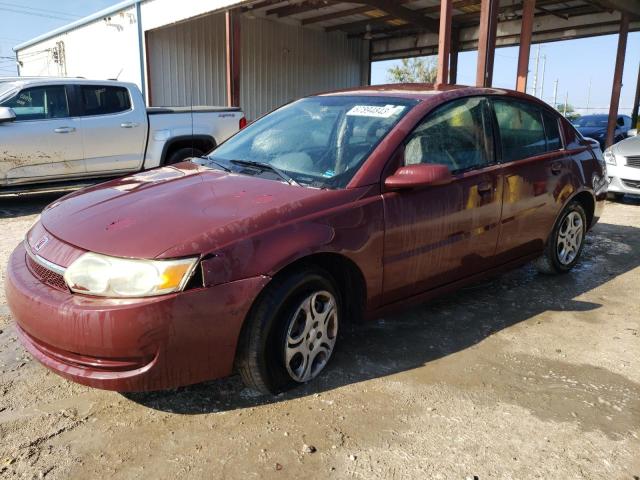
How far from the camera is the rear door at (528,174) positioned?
3889mm

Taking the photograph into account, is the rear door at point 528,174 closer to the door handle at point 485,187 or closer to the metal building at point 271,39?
the door handle at point 485,187

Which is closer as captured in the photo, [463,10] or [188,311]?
[188,311]

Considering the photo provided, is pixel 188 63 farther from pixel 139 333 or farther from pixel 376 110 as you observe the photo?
pixel 139 333

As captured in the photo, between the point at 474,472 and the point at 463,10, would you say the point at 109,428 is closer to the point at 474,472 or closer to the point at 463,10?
the point at 474,472

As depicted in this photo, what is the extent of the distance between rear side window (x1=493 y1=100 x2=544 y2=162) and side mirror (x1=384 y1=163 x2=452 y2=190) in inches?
40.8

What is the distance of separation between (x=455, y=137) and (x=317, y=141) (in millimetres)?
925

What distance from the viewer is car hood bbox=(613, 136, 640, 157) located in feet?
27.8

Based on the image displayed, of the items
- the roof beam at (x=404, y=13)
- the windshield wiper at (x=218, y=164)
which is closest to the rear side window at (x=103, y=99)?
the windshield wiper at (x=218, y=164)

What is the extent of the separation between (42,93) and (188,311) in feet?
21.0

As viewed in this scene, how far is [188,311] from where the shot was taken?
231cm

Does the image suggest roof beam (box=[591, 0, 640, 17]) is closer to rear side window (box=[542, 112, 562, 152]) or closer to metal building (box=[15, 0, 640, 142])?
metal building (box=[15, 0, 640, 142])

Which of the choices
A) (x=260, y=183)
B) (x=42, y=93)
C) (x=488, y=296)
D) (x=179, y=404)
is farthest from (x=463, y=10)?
(x=179, y=404)

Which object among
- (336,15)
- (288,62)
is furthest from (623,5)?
(288,62)

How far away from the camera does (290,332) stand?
2.71 m
